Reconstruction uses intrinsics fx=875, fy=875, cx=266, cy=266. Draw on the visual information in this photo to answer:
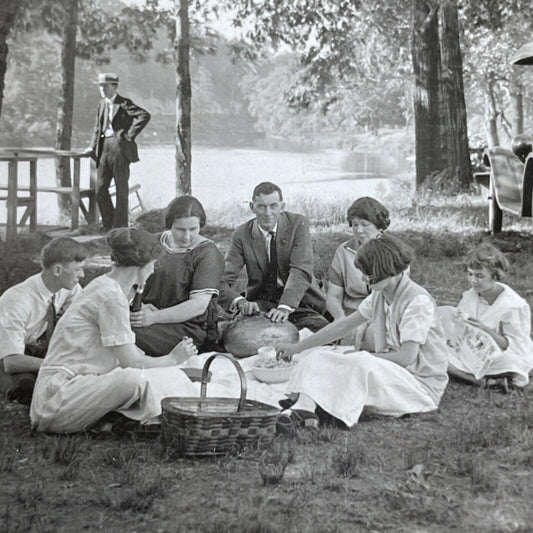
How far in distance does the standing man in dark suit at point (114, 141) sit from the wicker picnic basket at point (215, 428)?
8731mm

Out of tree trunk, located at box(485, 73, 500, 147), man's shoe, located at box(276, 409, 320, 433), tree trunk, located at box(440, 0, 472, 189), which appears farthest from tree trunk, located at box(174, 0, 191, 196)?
tree trunk, located at box(485, 73, 500, 147)

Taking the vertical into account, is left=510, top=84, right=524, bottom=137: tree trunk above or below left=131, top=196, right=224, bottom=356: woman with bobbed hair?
above

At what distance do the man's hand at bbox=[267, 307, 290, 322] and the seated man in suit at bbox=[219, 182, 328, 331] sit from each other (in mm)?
101

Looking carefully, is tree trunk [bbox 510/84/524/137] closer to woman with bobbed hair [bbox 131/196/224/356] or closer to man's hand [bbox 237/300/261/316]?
man's hand [bbox 237/300/261/316]

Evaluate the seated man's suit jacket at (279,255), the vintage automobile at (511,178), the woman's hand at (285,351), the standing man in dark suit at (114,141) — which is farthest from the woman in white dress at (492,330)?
the standing man in dark suit at (114,141)

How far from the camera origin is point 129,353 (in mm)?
4301

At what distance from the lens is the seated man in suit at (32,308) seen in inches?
188

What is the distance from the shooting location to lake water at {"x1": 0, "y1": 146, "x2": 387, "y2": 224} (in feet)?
52.1

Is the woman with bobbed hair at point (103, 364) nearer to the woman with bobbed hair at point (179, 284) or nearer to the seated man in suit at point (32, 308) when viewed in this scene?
the seated man in suit at point (32, 308)

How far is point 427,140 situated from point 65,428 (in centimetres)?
1120

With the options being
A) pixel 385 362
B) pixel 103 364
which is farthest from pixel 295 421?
pixel 103 364

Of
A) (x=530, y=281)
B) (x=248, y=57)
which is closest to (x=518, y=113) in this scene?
(x=248, y=57)

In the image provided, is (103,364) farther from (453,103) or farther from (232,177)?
(232,177)

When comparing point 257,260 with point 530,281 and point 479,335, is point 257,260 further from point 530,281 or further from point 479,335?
point 530,281
